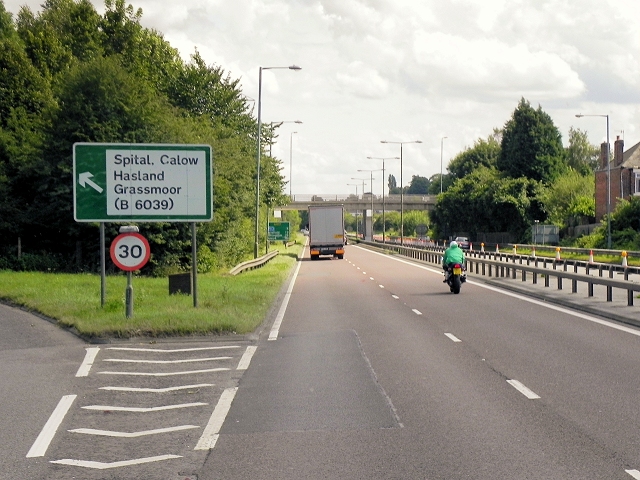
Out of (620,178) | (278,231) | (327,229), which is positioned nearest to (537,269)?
(327,229)

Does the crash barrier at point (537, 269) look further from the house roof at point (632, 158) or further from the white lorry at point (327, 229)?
the house roof at point (632, 158)

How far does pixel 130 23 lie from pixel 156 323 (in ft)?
182

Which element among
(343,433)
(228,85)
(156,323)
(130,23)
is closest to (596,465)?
(343,433)

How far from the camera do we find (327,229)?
64.4 metres

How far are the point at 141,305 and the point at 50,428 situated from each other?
11.9 metres

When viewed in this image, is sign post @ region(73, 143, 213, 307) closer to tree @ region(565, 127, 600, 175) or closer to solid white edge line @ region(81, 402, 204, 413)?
solid white edge line @ region(81, 402, 204, 413)

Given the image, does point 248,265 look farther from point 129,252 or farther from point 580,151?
point 580,151

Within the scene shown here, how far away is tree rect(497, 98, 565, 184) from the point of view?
105188 millimetres

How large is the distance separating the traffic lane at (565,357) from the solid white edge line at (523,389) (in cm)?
10

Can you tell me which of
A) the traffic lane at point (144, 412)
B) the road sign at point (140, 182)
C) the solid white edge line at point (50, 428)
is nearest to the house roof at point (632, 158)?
the road sign at point (140, 182)

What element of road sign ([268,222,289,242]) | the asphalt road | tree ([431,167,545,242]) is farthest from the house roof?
the asphalt road

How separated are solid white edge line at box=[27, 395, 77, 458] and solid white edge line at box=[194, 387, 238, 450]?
4.47 feet

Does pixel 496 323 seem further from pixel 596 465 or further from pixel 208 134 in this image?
pixel 208 134

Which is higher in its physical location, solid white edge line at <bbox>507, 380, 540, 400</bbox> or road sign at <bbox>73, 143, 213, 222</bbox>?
road sign at <bbox>73, 143, 213, 222</bbox>
